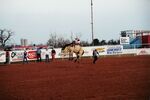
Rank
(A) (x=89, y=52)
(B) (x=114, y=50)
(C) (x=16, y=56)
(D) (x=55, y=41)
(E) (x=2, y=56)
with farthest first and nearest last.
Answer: (D) (x=55, y=41) < (B) (x=114, y=50) < (A) (x=89, y=52) < (C) (x=16, y=56) < (E) (x=2, y=56)

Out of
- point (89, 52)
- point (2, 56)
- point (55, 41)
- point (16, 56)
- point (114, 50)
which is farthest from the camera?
point (55, 41)

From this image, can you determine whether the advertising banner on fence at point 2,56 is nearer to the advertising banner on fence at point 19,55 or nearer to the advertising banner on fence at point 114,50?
the advertising banner on fence at point 19,55

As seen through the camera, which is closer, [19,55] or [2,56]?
[2,56]

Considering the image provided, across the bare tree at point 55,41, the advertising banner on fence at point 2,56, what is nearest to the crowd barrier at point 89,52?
the advertising banner on fence at point 2,56

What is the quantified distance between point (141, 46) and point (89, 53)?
876cm

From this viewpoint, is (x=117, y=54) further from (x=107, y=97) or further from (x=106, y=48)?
(x=107, y=97)

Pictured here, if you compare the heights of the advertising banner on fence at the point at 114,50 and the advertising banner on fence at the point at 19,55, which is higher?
the advertising banner on fence at the point at 114,50

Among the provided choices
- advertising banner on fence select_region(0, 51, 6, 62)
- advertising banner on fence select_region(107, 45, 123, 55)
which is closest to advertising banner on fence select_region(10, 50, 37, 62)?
advertising banner on fence select_region(0, 51, 6, 62)

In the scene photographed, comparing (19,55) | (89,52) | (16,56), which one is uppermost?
(89,52)

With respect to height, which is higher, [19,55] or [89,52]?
[89,52]

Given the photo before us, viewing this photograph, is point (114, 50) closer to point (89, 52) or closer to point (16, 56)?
point (89, 52)

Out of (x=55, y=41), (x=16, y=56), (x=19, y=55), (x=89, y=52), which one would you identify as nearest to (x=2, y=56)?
(x=16, y=56)

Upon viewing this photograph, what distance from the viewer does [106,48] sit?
47.2 metres

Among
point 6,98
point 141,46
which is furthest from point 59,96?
point 141,46
